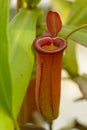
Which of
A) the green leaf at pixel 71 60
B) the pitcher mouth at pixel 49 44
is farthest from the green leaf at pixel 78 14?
the pitcher mouth at pixel 49 44

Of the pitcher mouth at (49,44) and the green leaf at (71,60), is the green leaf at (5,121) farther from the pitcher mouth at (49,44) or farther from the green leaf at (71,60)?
the green leaf at (71,60)

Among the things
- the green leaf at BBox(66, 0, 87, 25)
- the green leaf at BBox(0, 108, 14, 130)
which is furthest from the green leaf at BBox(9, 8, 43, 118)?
the green leaf at BBox(66, 0, 87, 25)

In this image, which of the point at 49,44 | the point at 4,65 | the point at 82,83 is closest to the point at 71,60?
the point at 82,83

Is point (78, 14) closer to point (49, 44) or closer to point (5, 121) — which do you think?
point (49, 44)

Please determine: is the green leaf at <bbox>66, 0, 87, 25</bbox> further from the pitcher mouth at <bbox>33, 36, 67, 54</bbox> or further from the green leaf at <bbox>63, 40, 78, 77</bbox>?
the pitcher mouth at <bbox>33, 36, 67, 54</bbox>

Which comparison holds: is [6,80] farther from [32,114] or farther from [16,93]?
[32,114]

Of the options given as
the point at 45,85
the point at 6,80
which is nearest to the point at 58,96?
the point at 45,85

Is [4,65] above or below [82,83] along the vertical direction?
above
